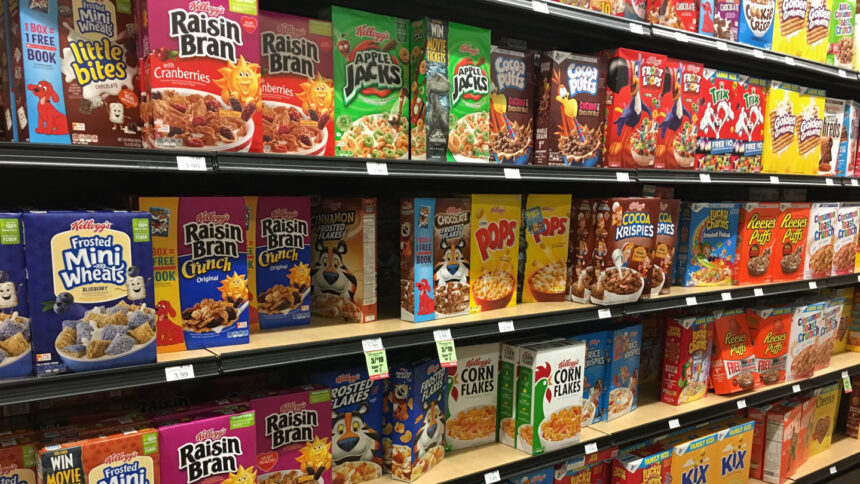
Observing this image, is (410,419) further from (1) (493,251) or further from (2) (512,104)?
(2) (512,104)

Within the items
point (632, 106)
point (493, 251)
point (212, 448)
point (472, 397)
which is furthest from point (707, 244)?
point (212, 448)

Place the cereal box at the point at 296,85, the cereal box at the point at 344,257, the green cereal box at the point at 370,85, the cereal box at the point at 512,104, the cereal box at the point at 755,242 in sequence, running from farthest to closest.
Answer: the cereal box at the point at 755,242 → the cereal box at the point at 512,104 → the cereal box at the point at 344,257 → the green cereal box at the point at 370,85 → the cereal box at the point at 296,85

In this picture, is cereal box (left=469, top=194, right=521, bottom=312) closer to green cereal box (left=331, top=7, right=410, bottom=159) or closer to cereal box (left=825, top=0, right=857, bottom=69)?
green cereal box (left=331, top=7, right=410, bottom=159)

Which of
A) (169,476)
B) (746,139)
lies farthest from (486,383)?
(746,139)

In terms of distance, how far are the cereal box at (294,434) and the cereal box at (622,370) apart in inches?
49.3

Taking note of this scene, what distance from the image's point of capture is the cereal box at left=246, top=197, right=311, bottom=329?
5.31 ft

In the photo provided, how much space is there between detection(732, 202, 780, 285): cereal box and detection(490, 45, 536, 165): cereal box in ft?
Result: 4.25

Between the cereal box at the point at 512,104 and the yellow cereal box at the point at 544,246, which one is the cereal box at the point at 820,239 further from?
the cereal box at the point at 512,104

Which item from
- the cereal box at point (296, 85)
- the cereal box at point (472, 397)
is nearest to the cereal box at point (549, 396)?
the cereal box at point (472, 397)

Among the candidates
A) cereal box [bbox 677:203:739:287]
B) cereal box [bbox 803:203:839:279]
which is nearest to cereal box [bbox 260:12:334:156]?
cereal box [bbox 677:203:739:287]

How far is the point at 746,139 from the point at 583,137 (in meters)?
1.02

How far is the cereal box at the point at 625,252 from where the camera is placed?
2.16 m

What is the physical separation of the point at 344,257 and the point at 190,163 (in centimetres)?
62

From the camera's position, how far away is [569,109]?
2064mm
